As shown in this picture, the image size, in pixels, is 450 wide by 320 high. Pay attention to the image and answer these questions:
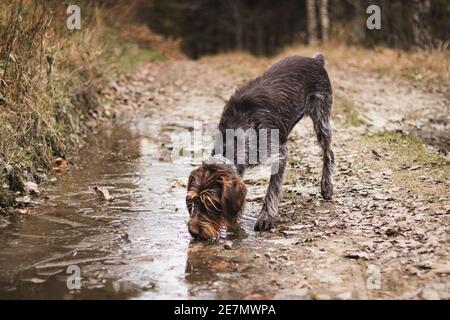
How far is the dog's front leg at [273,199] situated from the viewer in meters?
6.06

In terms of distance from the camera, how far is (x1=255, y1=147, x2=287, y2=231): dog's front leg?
19.9 feet

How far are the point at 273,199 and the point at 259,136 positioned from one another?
0.65m

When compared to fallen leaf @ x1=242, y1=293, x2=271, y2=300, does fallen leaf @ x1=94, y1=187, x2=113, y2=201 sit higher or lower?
higher

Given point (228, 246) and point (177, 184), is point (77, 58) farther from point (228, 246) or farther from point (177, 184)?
point (228, 246)

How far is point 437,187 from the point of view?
663 centimetres

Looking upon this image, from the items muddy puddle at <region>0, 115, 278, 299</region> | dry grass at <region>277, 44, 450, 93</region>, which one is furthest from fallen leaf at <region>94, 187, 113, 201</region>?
dry grass at <region>277, 44, 450, 93</region>

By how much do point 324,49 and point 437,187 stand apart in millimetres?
15960

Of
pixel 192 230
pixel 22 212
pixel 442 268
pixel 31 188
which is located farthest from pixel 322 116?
pixel 22 212

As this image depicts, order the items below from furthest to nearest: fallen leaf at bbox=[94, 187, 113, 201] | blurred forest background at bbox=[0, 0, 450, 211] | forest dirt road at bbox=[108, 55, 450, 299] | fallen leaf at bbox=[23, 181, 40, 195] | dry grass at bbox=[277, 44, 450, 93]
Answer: dry grass at bbox=[277, 44, 450, 93] < blurred forest background at bbox=[0, 0, 450, 211] < fallen leaf at bbox=[94, 187, 113, 201] < fallen leaf at bbox=[23, 181, 40, 195] < forest dirt road at bbox=[108, 55, 450, 299]

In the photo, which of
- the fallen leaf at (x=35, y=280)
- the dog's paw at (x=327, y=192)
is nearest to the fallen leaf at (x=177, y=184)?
the dog's paw at (x=327, y=192)

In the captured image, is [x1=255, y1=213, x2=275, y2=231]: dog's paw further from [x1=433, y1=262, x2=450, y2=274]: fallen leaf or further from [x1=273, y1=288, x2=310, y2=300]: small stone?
[x1=433, y1=262, x2=450, y2=274]: fallen leaf

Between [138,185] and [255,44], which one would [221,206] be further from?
[255,44]

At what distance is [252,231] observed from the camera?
19.8 ft
